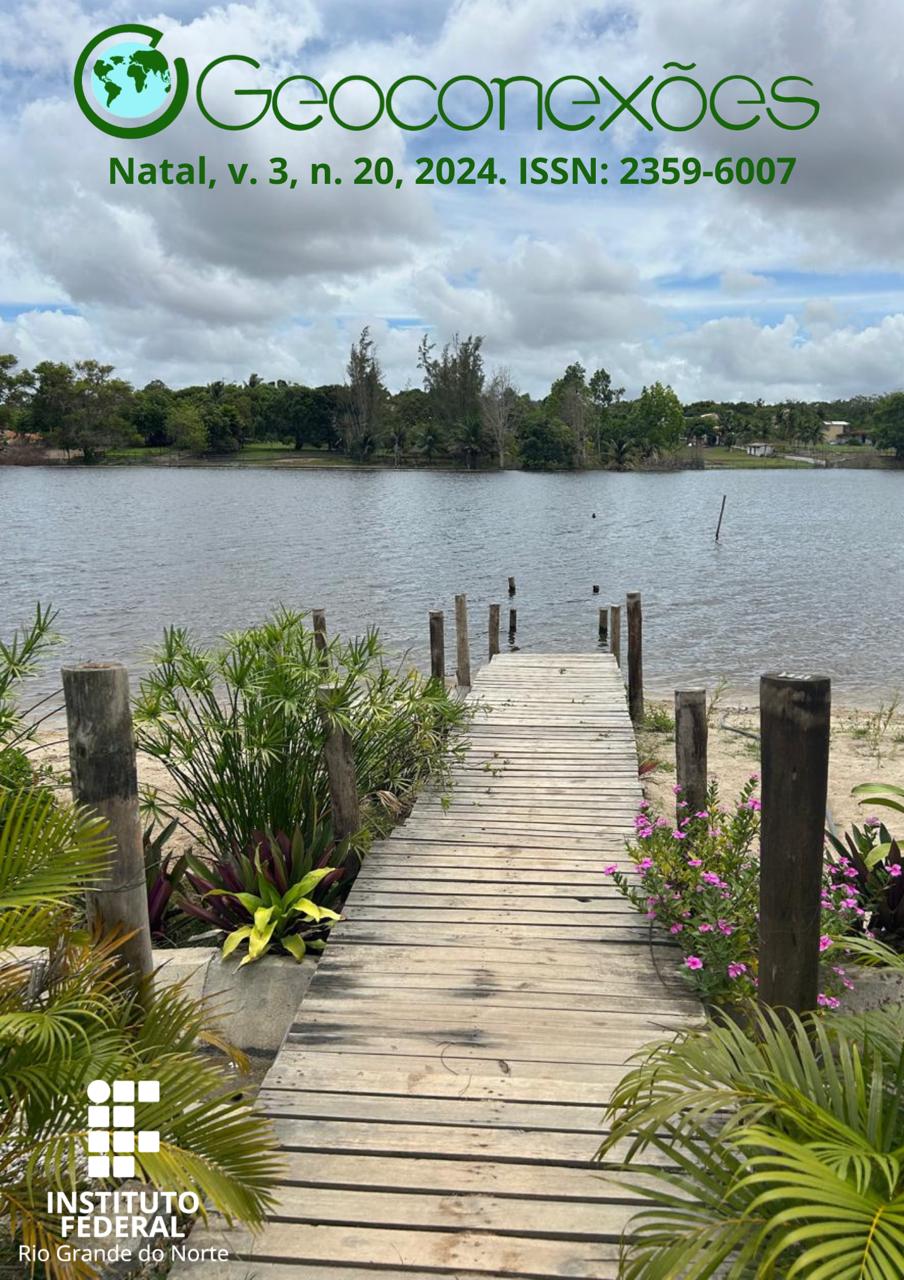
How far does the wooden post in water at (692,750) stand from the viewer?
19.5 ft

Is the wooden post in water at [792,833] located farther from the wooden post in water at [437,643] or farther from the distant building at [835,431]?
the distant building at [835,431]

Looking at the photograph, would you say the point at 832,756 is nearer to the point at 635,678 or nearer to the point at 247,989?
the point at 635,678

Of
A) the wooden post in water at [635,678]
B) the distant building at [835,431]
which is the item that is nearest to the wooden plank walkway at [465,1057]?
the wooden post in water at [635,678]

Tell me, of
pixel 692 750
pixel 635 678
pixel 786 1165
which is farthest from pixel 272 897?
pixel 635 678

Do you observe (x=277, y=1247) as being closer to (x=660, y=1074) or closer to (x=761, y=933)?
(x=660, y=1074)

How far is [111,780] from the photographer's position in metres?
3.73

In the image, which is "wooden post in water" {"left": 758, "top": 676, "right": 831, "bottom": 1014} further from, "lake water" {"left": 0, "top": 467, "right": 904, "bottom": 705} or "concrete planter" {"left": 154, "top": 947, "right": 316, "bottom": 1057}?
"lake water" {"left": 0, "top": 467, "right": 904, "bottom": 705}

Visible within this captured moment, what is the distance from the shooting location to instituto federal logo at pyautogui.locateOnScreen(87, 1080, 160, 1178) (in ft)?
8.41

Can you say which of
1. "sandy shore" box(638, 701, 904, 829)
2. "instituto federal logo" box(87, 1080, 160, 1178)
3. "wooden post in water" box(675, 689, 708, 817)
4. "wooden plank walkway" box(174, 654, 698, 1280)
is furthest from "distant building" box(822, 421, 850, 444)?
"instituto federal logo" box(87, 1080, 160, 1178)

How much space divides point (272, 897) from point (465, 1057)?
157cm

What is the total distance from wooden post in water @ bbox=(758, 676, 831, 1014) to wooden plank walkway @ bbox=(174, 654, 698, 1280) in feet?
2.83

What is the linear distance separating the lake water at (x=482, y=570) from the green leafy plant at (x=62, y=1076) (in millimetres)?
4736

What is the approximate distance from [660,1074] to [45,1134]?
1769 mm

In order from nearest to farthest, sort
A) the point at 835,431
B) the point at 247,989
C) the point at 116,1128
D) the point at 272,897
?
the point at 116,1128
the point at 247,989
the point at 272,897
the point at 835,431
